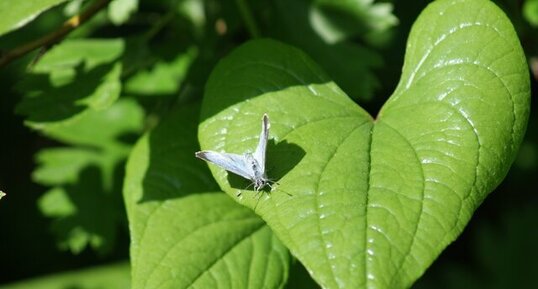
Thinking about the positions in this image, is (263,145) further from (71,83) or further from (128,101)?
(128,101)

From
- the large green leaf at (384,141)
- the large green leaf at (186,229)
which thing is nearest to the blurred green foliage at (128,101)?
the large green leaf at (186,229)

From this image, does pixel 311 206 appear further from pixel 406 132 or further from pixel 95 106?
pixel 95 106

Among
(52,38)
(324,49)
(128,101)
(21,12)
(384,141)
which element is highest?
(21,12)

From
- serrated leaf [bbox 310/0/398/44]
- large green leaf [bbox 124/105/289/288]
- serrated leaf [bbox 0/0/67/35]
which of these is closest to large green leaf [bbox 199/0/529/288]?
large green leaf [bbox 124/105/289/288]

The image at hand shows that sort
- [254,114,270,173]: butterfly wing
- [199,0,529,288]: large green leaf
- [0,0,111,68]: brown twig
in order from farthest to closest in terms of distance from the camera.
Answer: [0,0,111,68]: brown twig < [254,114,270,173]: butterfly wing < [199,0,529,288]: large green leaf

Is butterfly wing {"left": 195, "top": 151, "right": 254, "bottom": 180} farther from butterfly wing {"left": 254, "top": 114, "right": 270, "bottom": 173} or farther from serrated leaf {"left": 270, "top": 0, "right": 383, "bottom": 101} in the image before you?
serrated leaf {"left": 270, "top": 0, "right": 383, "bottom": 101}

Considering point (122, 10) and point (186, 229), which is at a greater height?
point (122, 10)

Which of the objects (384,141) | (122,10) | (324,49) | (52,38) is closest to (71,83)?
(52,38)
